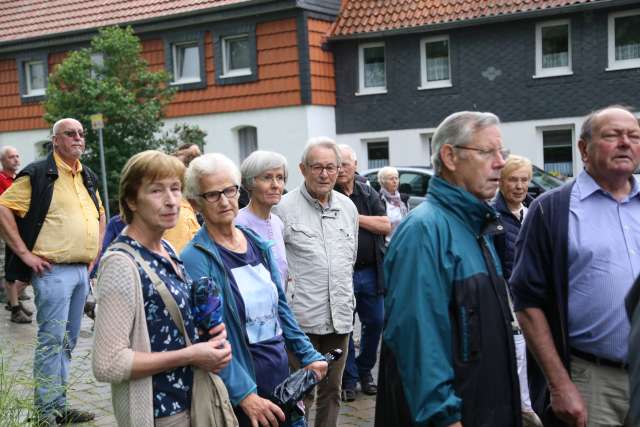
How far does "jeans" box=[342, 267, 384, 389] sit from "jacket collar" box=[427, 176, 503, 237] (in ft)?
12.5

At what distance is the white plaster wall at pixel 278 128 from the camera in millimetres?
23719

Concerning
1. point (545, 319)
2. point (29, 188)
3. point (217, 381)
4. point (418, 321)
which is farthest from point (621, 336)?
point (29, 188)

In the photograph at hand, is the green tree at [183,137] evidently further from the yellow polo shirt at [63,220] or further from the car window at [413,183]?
the yellow polo shirt at [63,220]

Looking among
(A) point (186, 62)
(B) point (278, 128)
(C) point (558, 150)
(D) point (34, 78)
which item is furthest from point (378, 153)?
(D) point (34, 78)

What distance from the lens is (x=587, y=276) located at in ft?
12.4

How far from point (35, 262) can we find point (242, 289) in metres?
2.74

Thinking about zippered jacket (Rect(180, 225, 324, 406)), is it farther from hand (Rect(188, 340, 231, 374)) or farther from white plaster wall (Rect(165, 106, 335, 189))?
white plaster wall (Rect(165, 106, 335, 189))

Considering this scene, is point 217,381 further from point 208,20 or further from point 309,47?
point 208,20

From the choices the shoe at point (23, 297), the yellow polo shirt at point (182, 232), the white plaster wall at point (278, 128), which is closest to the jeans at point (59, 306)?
the yellow polo shirt at point (182, 232)

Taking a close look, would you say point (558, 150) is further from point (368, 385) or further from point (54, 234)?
point (54, 234)

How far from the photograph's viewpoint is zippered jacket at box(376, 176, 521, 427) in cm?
311

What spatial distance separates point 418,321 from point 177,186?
1224 millimetres

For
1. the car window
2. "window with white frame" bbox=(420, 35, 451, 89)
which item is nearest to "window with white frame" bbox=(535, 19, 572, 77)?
"window with white frame" bbox=(420, 35, 451, 89)

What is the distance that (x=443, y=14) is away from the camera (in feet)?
74.4
